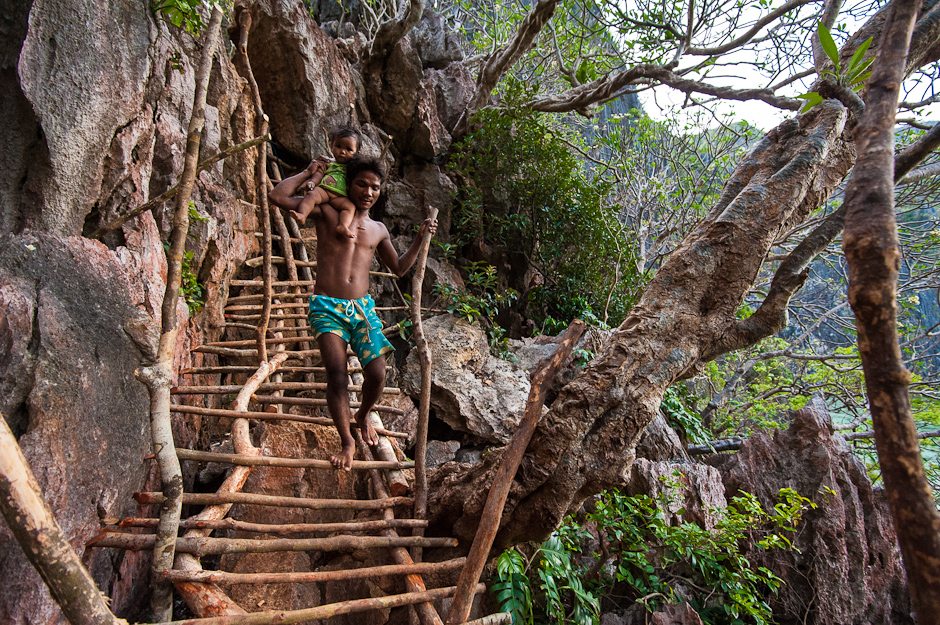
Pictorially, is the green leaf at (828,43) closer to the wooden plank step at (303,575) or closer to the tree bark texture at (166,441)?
the tree bark texture at (166,441)

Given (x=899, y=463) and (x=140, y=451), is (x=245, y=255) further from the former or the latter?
(x=899, y=463)

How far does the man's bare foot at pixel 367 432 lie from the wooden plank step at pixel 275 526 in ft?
1.78

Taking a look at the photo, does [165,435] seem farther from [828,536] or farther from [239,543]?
[828,536]

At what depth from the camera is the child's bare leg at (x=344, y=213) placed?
8.00ft

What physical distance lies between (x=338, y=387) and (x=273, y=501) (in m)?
0.57

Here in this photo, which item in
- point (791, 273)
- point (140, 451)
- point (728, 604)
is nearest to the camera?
point (791, 273)

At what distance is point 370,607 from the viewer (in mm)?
1875

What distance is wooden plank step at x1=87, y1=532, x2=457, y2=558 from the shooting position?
187 cm

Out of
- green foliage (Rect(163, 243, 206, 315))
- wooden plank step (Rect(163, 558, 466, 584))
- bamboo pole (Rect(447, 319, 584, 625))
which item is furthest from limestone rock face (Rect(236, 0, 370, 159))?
wooden plank step (Rect(163, 558, 466, 584))

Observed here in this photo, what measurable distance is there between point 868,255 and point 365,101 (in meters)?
6.56

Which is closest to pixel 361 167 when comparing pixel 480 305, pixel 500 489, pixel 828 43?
pixel 500 489

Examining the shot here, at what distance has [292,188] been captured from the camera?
7.59ft

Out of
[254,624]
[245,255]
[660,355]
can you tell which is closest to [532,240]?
[245,255]

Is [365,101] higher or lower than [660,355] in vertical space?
higher
